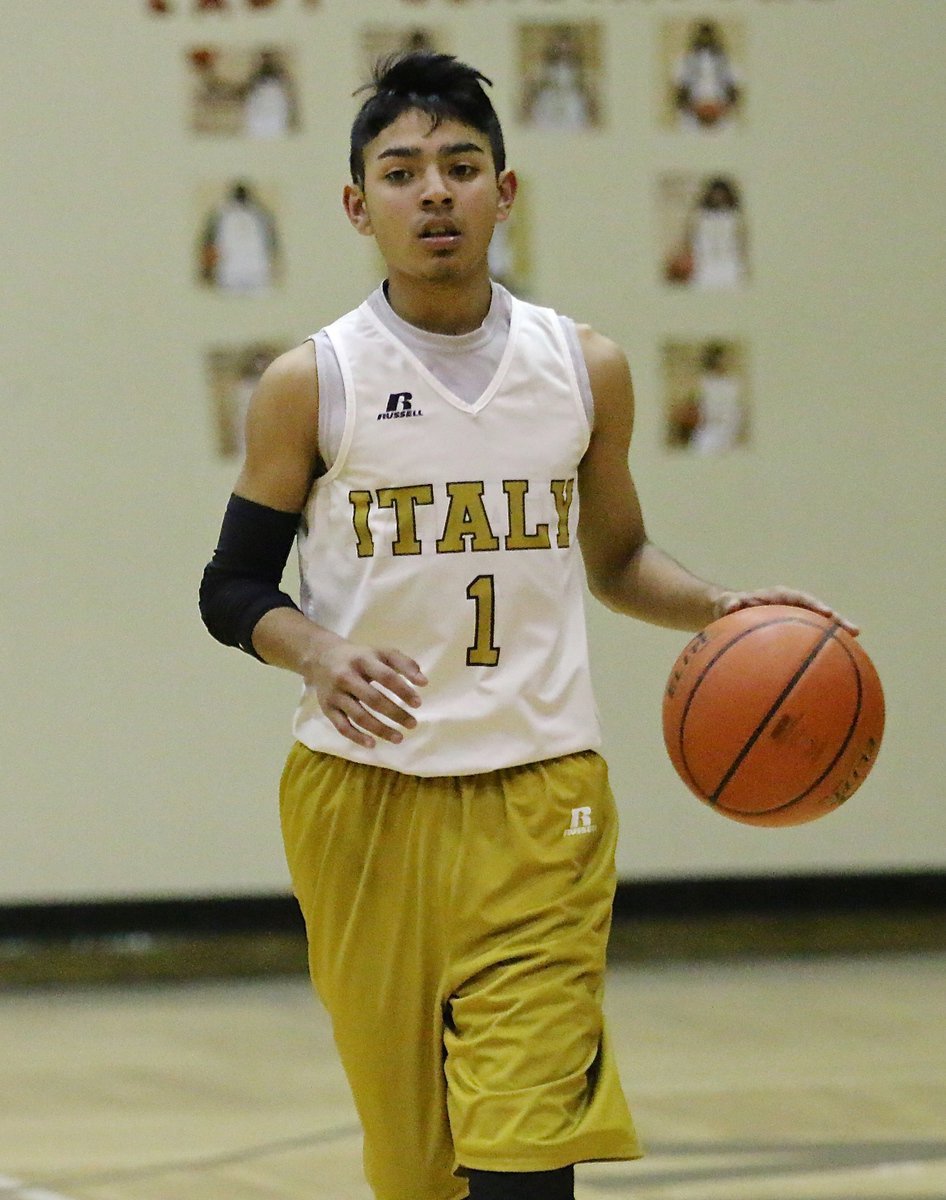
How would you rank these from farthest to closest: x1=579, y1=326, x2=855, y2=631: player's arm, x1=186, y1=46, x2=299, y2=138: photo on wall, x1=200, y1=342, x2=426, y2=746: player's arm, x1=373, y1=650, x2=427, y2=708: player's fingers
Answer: x1=186, y1=46, x2=299, y2=138: photo on wall → x1=579, y1=326, x2=855, y2=631: player's arm → x1=200, y1=342, x2=426, y2=746: player's arm → x1=373, y1=650, x2=427, y2=708: player's fingers

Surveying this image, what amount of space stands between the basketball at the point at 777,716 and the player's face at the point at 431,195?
0.70 metres

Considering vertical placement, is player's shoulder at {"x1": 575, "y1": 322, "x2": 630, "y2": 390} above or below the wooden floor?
above

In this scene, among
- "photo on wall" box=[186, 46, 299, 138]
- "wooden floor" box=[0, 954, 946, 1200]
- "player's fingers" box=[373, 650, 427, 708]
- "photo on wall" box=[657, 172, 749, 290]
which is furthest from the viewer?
"photo on wall" box=[657, 172, 749, 290]

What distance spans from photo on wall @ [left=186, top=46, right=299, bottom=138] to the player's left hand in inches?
132

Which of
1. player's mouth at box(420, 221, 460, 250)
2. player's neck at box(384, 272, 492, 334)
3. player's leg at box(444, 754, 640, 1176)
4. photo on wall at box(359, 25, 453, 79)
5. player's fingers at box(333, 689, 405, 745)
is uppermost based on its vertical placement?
photo on wall at box(359, 25, 453, 79)

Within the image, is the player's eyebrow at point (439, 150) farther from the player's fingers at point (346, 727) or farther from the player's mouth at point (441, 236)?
the player's fingers at point (346, 727)

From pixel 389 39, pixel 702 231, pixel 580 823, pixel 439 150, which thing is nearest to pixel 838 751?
pixel 580 823

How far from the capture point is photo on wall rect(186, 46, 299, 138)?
576cm

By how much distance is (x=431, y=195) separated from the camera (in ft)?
9.21

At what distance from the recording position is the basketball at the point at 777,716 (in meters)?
2.79

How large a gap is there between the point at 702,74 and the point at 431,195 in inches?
129

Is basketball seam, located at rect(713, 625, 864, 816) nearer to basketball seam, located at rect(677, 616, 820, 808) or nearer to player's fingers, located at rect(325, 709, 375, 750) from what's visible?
basketball seam, located at rect(677, 616, 820, 808)

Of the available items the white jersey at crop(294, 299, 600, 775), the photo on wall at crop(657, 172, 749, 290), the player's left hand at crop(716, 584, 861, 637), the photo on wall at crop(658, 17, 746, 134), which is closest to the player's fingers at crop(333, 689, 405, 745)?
the white jersey at crop(294, 299, 600, 775)

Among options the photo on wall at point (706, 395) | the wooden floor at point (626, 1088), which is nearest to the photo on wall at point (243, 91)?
the photo on wall at point (706, 395)
